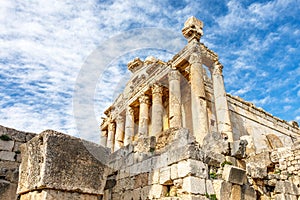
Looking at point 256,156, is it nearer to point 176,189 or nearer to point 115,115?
point 176,189

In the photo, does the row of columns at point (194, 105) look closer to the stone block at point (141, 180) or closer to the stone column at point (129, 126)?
the stone column at point (129, 126)

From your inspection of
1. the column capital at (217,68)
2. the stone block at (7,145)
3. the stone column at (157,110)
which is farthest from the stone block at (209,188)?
the column capital at (217,68)

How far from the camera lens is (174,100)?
679 inches

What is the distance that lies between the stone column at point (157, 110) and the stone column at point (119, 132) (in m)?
5.86

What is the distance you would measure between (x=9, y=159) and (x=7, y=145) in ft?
1.20

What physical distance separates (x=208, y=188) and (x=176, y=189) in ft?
2.21

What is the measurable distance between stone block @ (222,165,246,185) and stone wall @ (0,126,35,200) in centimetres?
488

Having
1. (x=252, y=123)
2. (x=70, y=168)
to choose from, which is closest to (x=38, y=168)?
(x=70, y=168)

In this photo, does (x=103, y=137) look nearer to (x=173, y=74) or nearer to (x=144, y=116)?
(x=144, y=116)

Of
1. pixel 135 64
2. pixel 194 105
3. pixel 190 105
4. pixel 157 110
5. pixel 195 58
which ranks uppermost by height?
pixel 135 64

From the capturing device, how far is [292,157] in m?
9.61

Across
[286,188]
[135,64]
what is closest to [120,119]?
[135,64]

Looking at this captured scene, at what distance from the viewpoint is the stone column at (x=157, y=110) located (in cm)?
1756

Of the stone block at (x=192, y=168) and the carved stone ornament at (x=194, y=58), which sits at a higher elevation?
the carved stone ornament at (x=194, y=58)
